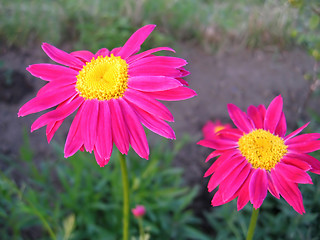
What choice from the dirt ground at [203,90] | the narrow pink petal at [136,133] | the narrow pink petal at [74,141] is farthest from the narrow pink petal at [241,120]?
the dirt ground at [203,90]

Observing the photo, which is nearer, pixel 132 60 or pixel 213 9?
pixel 132 60

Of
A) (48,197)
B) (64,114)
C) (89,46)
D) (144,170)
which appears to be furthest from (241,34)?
(64,114)

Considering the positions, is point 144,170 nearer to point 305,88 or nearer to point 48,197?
point 48,197

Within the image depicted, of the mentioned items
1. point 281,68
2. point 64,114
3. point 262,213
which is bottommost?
point 262,213

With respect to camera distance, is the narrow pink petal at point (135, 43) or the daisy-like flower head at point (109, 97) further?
the narrow pink petal at point (135, 43)

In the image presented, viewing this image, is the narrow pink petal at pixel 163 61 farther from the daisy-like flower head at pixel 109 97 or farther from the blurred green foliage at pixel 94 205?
the blurred green foliage at pixel 94 205

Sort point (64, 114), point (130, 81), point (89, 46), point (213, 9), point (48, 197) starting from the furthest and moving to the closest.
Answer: point (213, 9), point (89, 46), point (48, 197), point (130, 81), point (64, 114)
